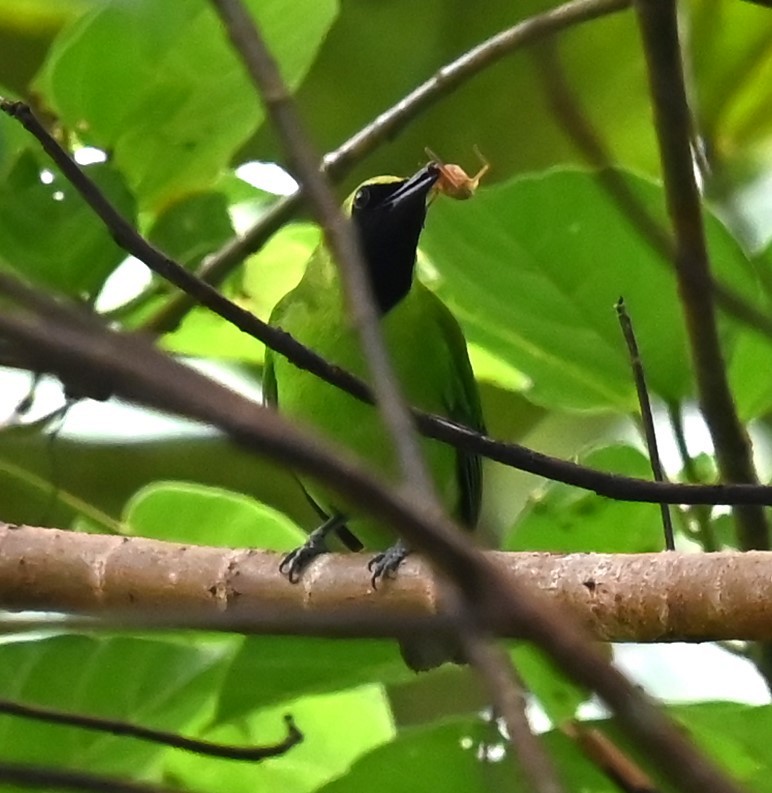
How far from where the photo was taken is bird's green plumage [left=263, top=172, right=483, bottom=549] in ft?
4.32

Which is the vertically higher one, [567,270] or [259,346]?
[259,346]

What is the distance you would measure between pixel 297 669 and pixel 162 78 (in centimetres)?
46

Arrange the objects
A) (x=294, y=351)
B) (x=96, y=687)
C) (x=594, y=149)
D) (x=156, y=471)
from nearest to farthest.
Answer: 1. (x=294, y=351)
2. (x=594, y=149)
3. (x=96, y=687)
4. (x=156, y=471)

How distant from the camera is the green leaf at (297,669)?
0.91m

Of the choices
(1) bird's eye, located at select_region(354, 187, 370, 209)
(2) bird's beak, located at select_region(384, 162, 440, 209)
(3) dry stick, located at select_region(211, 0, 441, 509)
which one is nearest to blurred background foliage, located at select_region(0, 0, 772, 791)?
(2) bird's beak, located at select_region(384, 162, 440, 209)

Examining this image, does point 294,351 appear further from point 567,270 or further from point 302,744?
point 302,744

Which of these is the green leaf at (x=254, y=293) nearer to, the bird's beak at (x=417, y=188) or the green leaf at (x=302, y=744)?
the bird's beak at (x=417, y=188)

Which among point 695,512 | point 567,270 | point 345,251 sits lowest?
point 345,251

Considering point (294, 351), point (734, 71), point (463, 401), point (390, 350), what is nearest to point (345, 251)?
point (294, 351)

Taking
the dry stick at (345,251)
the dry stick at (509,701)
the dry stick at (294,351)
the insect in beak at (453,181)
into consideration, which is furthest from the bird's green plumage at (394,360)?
the dry stick at (509,701)

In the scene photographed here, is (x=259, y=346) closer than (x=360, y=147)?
No

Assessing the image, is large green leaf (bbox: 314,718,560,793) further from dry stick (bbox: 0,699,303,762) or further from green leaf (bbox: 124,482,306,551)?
green leaf (bbox: 124,482,306,551)

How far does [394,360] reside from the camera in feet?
4.36

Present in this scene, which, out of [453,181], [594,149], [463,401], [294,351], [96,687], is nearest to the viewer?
[294,351]
